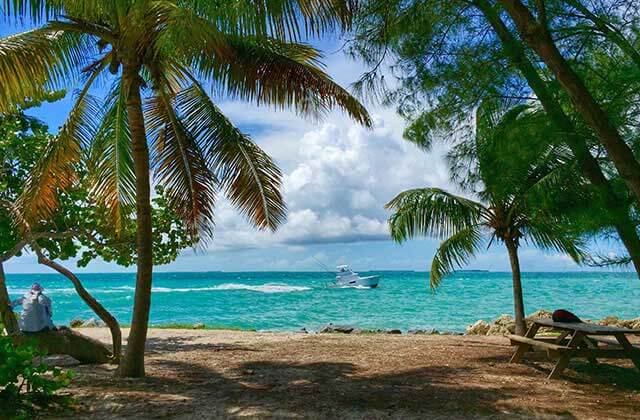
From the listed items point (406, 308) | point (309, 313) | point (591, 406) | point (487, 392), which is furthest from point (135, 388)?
point (406, 308)

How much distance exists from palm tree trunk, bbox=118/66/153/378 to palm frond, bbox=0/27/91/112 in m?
1.06

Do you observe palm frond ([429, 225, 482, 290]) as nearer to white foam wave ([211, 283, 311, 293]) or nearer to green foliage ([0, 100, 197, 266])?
green foliage ([0, 100, 197, 266])

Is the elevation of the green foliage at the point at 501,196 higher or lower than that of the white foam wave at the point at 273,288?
higher

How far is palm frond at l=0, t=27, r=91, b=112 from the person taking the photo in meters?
7.73

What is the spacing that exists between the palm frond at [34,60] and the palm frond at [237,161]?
74.3 inches

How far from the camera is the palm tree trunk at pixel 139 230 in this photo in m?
8.54

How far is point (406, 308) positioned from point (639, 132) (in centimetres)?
3750

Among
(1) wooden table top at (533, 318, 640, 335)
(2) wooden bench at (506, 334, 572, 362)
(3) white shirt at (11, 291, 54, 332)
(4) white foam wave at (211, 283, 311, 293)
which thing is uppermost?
(3) white shirt at (11, 291, 54, 332)

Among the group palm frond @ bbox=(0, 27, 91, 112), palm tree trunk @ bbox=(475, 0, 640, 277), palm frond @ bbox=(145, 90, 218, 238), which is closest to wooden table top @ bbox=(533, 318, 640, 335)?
palm tree trunk @ bbox=(475, 0, 640, 277)

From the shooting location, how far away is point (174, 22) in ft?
17.8

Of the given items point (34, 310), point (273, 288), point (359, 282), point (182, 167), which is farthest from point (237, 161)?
point (273, 288)

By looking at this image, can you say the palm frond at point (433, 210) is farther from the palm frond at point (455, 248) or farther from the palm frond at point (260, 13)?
the palm frond at point (260, 13)

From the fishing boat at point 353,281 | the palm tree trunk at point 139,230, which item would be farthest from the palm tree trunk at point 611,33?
the fishing boat at point 353,281

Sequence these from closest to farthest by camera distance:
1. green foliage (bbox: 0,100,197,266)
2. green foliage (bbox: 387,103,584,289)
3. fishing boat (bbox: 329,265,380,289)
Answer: green foliage (bbox: 387,103,584,289) → green foliage (bbox: 0,100,197,266) → fishing boat (bbox: 329,265,380,289)
